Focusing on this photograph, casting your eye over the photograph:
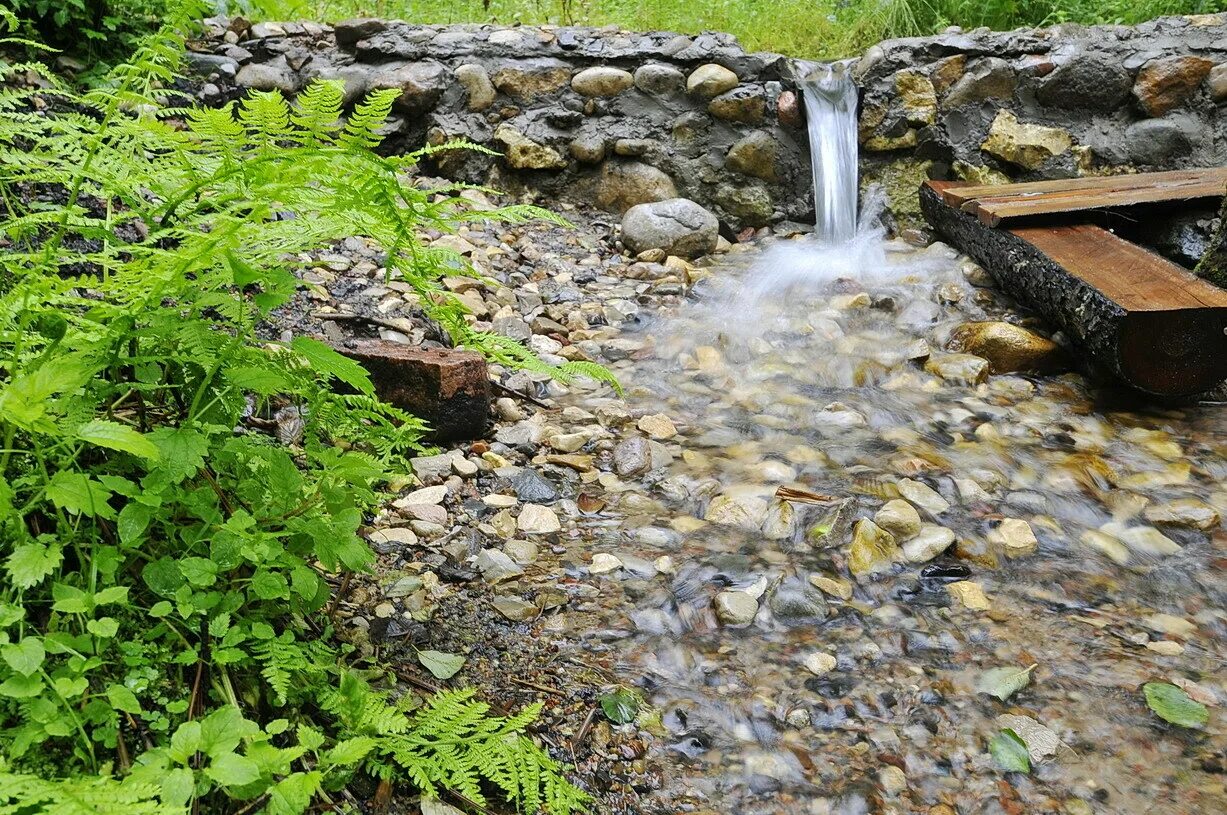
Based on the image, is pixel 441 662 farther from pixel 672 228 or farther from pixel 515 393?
pixel 672 228

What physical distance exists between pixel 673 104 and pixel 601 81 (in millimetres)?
515

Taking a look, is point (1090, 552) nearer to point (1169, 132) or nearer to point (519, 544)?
point (519, 544)

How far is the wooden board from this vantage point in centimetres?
406

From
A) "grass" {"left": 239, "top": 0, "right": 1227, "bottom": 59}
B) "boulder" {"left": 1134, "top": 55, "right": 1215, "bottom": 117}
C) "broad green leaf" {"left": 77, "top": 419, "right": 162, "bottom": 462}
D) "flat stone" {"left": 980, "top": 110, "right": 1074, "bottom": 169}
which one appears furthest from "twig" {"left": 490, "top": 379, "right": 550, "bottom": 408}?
"boulder" {"left": 1134, "top": 55, "right": 1215, "bottom": 117}

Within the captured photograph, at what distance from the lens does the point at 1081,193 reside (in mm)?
4414

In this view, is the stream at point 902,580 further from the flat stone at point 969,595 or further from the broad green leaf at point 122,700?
the broad green leaf at point 122,700

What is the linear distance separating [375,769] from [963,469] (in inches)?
88.8

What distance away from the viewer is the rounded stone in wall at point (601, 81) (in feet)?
18.2

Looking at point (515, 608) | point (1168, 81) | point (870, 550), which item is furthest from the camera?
point (1168, 81)

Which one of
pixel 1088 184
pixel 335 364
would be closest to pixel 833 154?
pixel 1088 184

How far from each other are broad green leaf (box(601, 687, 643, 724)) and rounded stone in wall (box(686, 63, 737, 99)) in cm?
464

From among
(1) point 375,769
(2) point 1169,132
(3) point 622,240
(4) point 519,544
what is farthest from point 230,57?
(2) point 1169,132

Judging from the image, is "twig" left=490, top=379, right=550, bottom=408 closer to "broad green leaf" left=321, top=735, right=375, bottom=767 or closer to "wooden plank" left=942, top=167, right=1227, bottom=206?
"broad green leaf" left=321, top=735, right=375, bottom=767

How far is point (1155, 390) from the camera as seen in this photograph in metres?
3.26
